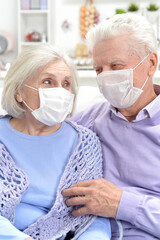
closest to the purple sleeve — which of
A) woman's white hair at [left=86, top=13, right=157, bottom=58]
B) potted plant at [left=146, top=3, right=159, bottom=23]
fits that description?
woman's white hair at [left=86, top=13, right=157, bottom=58]

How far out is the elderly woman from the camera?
1310 millimetres

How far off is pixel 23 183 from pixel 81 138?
0.97ft

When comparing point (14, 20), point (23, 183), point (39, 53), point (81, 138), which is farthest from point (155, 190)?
point (14, 20)

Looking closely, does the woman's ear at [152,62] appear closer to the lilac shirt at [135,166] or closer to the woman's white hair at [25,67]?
the lilac shirt at [135,166]

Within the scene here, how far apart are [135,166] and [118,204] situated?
7.1 inches

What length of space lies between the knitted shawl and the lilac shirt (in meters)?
0.07

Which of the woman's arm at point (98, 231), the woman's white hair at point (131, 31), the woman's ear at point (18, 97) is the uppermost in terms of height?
the woman's white hair at point (131, 31)

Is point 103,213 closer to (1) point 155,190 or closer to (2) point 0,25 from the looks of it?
(1) point 155,190

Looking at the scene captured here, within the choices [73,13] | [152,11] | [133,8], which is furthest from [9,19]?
[152,11]

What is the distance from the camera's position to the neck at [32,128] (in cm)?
146

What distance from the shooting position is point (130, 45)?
1425 mm

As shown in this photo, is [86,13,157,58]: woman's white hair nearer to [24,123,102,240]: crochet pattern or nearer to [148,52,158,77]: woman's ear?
[148,52,158,77]: woman's ear

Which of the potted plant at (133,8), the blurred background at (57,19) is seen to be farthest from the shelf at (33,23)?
the potted plant at (133,8)

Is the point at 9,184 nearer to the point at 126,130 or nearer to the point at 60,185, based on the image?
the point at 60,185
